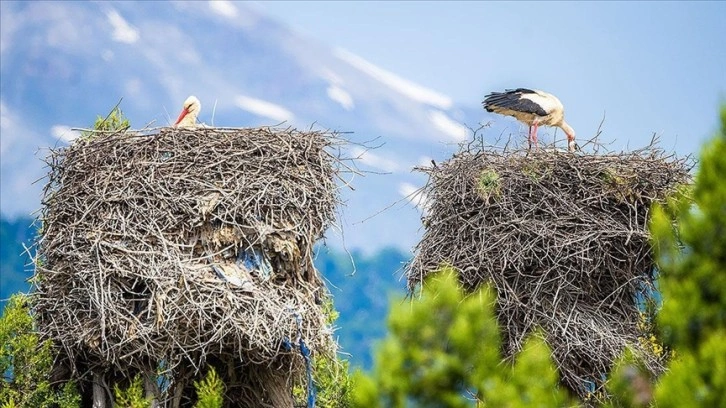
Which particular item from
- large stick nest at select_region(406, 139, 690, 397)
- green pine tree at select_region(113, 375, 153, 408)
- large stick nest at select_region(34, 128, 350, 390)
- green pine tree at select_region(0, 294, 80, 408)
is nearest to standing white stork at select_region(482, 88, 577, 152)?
large stick nest at select_region(406, 139, 690, 397)

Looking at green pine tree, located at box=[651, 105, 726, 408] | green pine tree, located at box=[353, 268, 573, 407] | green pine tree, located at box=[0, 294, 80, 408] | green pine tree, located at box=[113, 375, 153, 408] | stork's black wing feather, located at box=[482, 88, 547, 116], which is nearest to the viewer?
green pine tree, located at box=[353, 268, 573, 407]

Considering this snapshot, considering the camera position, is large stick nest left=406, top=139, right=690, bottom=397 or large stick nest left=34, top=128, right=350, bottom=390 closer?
large stick nest left=34, top=128, right=350, bottom=390

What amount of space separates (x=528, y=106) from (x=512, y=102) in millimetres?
215

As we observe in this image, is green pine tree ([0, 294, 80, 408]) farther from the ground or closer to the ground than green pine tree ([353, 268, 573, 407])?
farther from the ground

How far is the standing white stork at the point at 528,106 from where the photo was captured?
47.2ft

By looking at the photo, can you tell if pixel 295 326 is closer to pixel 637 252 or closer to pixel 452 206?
pixel 452 206

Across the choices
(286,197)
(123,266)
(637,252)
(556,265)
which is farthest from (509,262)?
(123,266)

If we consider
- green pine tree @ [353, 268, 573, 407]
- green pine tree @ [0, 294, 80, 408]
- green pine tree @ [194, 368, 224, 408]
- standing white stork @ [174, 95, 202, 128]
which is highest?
standing white stork @ [174, 95, 202, 128]

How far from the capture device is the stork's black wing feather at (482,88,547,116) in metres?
14.4

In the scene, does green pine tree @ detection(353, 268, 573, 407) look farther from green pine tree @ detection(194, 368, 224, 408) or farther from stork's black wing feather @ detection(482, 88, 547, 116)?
stork's black wing feather @ detection(482, 88, 547, 116)

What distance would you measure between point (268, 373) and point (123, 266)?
202 cm

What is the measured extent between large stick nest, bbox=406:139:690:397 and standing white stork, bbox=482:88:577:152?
147cm

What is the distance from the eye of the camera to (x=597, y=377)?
12.8 m

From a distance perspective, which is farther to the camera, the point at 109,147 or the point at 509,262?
the point at 509,262
